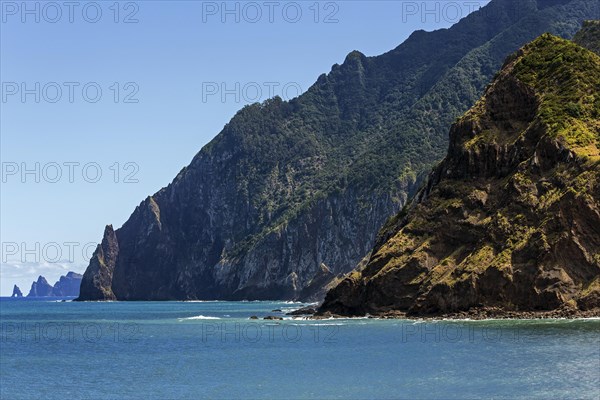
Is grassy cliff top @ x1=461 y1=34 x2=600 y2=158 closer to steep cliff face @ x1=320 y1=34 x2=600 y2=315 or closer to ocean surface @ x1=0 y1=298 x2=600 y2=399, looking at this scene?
steep cliff face @ x1=320 y1=34 x2=600 y2=315

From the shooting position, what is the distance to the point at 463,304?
146m

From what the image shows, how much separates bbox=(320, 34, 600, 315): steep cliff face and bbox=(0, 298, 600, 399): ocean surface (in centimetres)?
1029

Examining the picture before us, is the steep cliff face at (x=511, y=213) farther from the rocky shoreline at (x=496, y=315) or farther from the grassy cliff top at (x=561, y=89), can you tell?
the rocky shoreline at (x=496, y=315)

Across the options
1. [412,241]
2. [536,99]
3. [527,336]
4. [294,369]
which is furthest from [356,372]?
[536,99]

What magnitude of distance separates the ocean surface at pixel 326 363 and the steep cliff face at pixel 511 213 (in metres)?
10.3

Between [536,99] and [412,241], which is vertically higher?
[536,99]

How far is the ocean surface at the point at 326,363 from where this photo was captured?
76.4 meters

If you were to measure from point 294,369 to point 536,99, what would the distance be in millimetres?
88635

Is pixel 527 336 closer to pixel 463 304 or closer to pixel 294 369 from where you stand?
pixel 294 369

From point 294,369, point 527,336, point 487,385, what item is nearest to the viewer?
point 487,385

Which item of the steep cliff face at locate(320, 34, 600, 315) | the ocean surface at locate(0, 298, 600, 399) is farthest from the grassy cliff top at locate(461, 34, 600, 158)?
the ocean surface at locate(0, 298, 600, 399)

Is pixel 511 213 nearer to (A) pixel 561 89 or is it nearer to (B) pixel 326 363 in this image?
(A) pixel 561 89

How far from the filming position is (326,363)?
9631 cm

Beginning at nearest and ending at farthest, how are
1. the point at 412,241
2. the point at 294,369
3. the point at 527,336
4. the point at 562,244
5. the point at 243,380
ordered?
1. the point at 243,380
2. the point at 294,369
3. the point at 527,336
4. the point at 562,244
5. the point at 412,241
